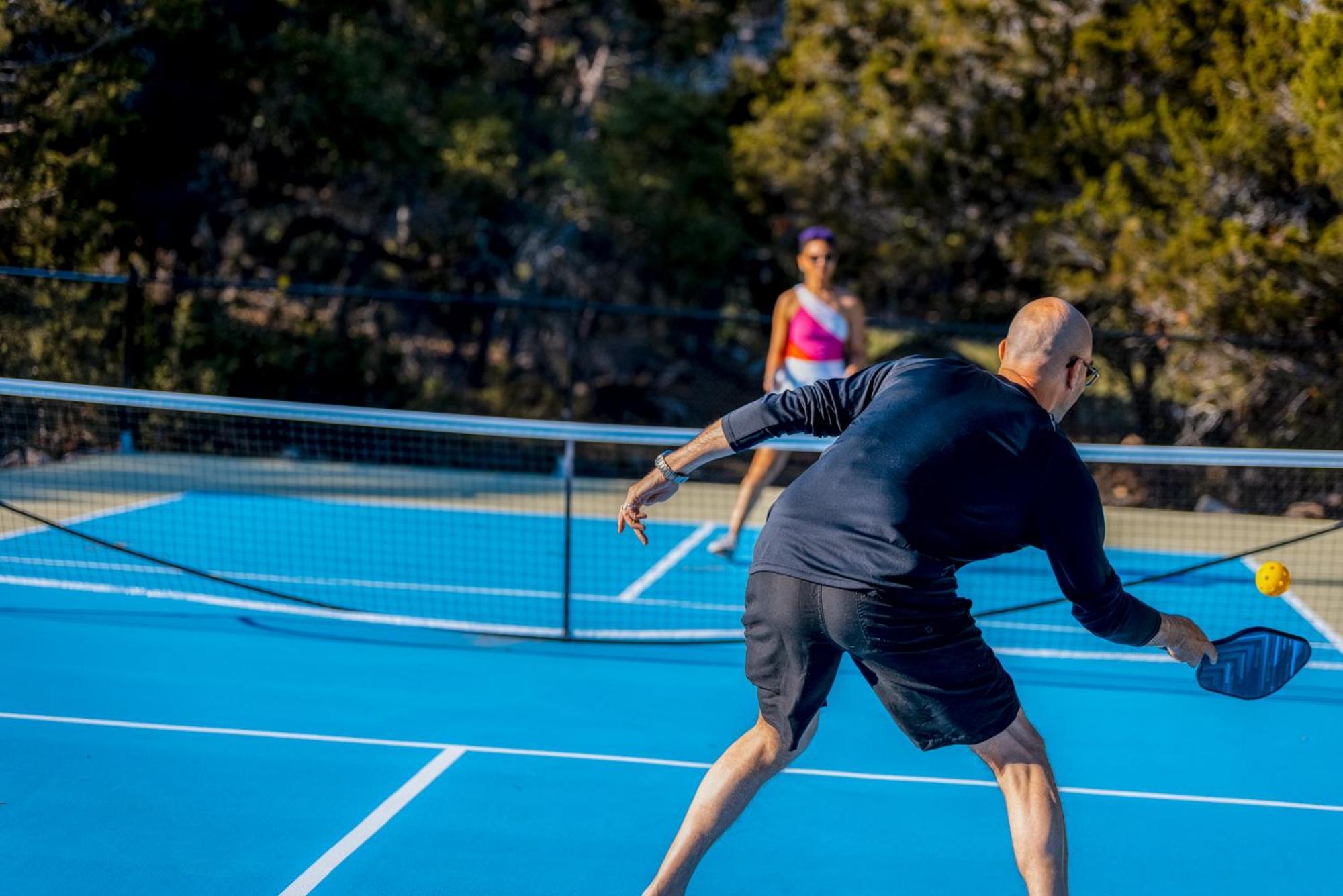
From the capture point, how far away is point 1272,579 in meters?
4.79

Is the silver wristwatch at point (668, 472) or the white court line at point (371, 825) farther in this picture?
the white court line at point (371, 825)

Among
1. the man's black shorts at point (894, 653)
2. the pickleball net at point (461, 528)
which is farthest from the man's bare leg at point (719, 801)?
the pickleball net at point (461, 528)

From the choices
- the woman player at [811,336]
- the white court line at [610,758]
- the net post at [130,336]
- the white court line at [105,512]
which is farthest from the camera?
the net post at [130,336]

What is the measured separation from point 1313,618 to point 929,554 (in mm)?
6351

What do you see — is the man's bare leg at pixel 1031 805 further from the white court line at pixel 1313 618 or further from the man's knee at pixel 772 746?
the white court line at pixel 1313 618

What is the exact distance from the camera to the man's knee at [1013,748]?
12.2ft

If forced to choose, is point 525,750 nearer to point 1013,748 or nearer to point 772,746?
point 772,746

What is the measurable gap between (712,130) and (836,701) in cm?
1511

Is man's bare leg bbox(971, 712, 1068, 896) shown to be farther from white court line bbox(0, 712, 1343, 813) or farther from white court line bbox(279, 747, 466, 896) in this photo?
white court line bbox(279, 747, 466, 896)

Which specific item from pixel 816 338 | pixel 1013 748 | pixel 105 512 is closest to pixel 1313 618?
pixel 816 338

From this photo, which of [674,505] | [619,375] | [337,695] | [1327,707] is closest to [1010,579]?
[1327,707]

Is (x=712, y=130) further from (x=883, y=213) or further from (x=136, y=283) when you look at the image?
(x=136, y=283)

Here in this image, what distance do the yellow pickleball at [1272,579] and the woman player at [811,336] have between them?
4.39m

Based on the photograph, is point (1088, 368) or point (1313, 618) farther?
point (1313, 618)
